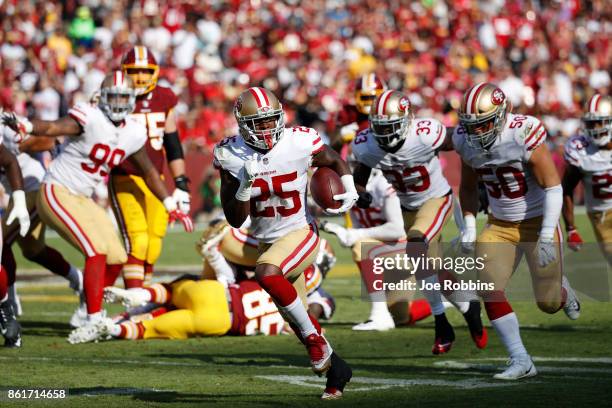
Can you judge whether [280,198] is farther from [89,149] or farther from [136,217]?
[136,217]

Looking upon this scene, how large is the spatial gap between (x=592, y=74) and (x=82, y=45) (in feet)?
29.5

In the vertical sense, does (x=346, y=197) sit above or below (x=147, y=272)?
above

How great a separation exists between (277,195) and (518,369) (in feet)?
4.84

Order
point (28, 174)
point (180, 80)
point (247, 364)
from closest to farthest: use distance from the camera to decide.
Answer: point (247, 364) → point (28, 174) → point (180, 80)

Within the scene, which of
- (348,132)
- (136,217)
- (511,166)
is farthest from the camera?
(348,132)

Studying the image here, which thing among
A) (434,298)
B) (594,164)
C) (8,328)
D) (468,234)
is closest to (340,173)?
(468,234)

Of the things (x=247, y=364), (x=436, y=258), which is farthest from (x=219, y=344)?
(x=436, y=258)

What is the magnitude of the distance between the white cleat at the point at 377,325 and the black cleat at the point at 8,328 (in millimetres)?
2283

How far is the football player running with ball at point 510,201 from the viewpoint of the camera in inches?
240

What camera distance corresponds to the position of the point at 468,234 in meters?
6.57

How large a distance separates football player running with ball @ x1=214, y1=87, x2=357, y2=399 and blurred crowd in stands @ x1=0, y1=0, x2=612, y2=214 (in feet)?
35.5

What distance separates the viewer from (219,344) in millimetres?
7414

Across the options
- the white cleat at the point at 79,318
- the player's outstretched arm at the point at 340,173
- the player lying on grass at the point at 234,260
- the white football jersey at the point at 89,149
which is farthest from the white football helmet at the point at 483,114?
the white cleat at the point at 79,318

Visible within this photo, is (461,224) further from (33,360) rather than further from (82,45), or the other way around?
(82,45)
